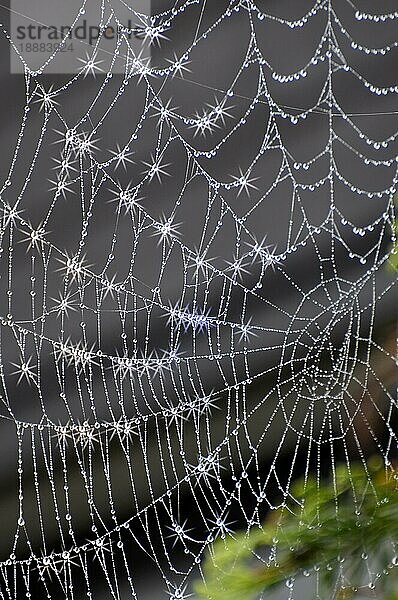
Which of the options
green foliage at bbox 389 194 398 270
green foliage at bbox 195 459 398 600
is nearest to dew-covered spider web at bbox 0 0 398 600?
green foliage at bbox 389 194 398 270

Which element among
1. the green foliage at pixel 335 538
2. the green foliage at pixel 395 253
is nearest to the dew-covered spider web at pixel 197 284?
the green foliage at pixel 395 253

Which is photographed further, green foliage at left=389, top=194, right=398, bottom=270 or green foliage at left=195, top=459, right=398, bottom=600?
green foliage at left=389, top=194, right=398, bottom=270

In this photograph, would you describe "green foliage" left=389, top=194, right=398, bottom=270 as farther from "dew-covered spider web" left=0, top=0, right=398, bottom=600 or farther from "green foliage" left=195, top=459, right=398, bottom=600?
"green foliage" left=195, top=459, right=398, bottom=600

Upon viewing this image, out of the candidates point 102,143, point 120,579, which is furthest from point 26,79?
point 120,579

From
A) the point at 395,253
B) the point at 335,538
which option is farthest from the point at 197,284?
the point at 335,538

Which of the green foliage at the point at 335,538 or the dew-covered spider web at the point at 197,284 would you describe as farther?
the dew-covered spider web at the point at 197,284

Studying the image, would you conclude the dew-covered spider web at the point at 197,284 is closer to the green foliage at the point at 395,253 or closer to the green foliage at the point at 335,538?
the green foliage at the point at 395,253

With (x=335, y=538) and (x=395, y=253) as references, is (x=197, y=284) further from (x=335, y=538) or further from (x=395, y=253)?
(x=335, y=538)

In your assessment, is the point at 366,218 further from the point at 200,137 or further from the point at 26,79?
the point at 26,79

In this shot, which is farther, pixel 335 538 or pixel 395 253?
pixel 395 253
